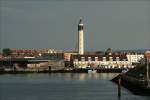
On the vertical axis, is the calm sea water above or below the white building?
below

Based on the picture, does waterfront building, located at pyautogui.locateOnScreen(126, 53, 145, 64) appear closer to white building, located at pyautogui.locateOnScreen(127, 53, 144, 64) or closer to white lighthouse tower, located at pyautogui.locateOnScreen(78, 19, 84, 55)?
white building, located at pyautogui.locateOnScreen(127, 53, 144, 64)

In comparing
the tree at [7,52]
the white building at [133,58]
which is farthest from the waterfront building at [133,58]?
the tree at [7,52]

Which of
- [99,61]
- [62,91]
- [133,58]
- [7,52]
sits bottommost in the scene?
[62,91]

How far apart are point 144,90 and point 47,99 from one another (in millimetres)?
5285

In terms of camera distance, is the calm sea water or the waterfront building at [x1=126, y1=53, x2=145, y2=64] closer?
the calm sea water

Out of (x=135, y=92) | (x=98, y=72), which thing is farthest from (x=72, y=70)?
(x=135, y=92)

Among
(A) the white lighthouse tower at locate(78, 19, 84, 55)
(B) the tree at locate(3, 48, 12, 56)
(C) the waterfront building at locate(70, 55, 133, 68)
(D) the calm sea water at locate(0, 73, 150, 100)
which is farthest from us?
(B) the tree at locate(3, 48, 12, 56)

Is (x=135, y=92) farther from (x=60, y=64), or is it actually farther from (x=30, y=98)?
(x=60, y=64)

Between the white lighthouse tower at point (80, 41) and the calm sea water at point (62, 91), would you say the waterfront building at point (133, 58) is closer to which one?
the white lighthouse tower at point (80, 41)

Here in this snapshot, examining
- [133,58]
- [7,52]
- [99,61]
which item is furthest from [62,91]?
[7,52]

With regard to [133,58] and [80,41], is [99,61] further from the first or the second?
[133,58]

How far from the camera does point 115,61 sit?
97.5 meters

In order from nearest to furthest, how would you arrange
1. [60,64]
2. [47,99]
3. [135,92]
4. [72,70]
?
[47,99] < [135,92] < [72,70] < [60,64]

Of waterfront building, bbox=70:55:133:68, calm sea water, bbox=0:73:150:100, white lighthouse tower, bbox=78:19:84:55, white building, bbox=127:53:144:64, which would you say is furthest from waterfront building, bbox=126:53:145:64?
calm sea water, bbox=0:73:150:100
